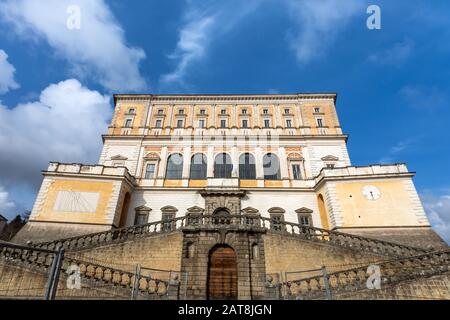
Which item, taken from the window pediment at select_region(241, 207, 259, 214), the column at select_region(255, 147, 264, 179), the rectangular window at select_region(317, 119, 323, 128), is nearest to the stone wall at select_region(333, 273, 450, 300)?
the window pediment at select_region(241, 207, 259, 214)

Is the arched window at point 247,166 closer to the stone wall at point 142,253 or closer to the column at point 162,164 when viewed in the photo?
the column at point 162,164

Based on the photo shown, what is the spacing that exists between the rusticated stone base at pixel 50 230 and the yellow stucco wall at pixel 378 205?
1830 centimetres

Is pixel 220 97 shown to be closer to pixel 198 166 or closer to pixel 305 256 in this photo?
pixel 198 166

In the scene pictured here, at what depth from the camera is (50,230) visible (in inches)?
675

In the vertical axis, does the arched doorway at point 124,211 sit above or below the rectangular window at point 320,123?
below

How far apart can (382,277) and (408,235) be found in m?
9.29

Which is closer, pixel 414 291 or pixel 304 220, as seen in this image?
pixel 414 291

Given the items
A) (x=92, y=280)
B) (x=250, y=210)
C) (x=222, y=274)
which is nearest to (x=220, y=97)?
(x=250, y=210)

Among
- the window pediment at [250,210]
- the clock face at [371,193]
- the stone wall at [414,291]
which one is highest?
the clock face at [371,193]

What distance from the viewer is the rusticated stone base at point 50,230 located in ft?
54.0

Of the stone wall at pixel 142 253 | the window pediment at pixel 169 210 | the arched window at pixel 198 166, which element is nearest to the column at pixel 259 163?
the arched window at pixel 198 166

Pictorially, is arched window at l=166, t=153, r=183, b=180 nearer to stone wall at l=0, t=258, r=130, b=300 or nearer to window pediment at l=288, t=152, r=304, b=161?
window pediment at l=288, t=152, r=304, b=161

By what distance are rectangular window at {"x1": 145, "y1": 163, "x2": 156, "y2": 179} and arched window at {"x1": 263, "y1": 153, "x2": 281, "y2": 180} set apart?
35.8ft

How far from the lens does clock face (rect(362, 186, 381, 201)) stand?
18.3 metres
